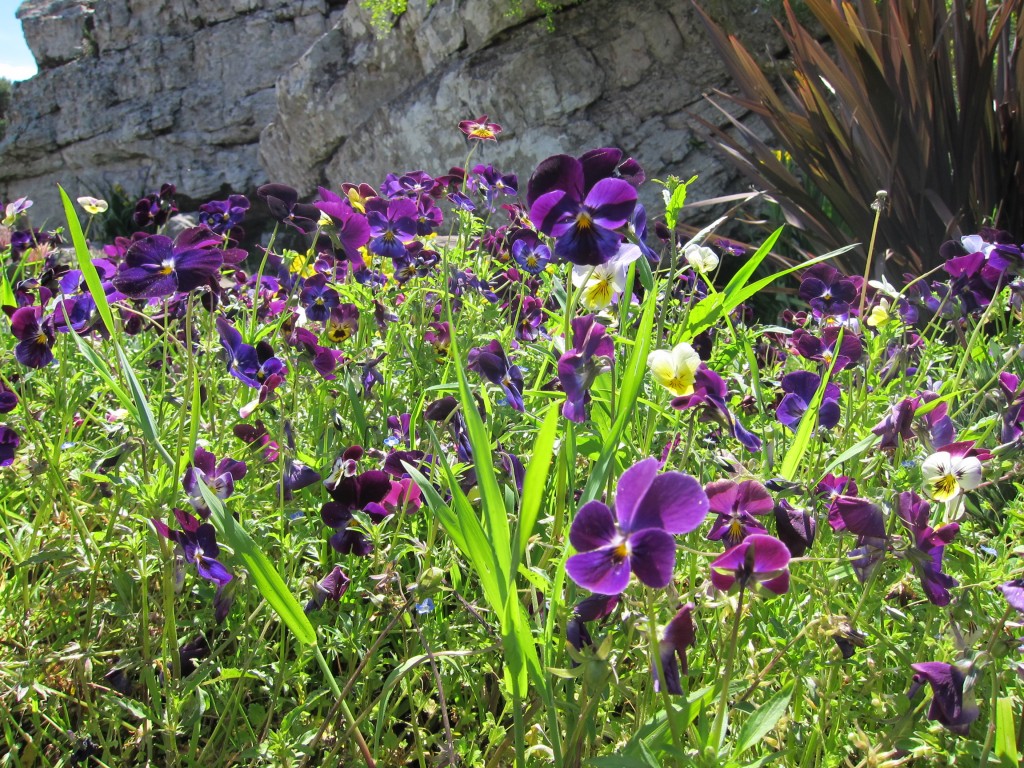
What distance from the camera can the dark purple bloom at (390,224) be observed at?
6.86 feet

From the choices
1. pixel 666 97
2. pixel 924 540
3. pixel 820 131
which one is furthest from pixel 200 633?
pixel 666 97

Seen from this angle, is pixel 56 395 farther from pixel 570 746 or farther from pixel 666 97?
pixel 666 97

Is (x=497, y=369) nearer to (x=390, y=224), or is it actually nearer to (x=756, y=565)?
(x=756, y=565)

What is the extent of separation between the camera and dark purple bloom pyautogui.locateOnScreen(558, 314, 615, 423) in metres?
1.02

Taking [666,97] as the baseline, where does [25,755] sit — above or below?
above

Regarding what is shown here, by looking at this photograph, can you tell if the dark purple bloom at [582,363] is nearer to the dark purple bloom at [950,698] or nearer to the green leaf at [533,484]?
the green leaf at [533,484]

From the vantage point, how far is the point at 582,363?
103cm

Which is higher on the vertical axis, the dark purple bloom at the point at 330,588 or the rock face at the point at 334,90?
the dark purple bloom at the point at 330,588

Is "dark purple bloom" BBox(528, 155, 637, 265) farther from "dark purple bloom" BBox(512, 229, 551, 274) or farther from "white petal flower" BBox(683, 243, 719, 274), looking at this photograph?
"dark purple bloom" BBox(512, 229, 551, 274)

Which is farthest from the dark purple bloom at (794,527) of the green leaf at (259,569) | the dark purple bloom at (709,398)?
the green leaf at (259,569)

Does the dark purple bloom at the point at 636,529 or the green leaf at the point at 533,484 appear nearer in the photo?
the dark purple bloom at the point at 636,529

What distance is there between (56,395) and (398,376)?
78 cm

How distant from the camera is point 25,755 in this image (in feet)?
4.13

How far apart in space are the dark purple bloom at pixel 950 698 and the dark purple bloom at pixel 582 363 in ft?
1.55
